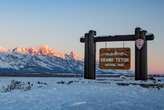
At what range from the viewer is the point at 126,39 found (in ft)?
108

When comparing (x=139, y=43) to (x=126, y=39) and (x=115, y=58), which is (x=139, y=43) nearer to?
(x=126, y=39)

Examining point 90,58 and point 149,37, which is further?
point 90,58

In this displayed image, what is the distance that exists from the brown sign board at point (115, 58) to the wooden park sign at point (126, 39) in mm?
111

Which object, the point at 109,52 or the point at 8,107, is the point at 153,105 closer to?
the point at 8,107

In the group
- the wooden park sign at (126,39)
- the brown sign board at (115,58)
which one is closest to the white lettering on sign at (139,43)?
the wooden park sign at (126,39)

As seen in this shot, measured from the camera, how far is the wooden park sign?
3203 cm

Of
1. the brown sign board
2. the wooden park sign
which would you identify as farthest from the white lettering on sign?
the brown sign board

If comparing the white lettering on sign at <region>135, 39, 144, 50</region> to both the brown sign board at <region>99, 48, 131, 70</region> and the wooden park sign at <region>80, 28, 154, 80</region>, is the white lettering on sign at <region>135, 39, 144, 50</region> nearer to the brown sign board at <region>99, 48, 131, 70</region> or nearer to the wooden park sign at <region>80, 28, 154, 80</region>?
the wooden park sign at <region>80, 28, 154, 80</region>

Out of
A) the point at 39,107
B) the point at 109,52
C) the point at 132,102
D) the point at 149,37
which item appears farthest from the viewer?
the point at 109,52

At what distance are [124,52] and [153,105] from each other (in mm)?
→ 18629

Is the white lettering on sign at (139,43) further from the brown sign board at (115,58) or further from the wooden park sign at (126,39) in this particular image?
the brown sign board at (115,58)

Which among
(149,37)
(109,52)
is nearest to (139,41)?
(149,37)

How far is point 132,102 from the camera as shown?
15.7m

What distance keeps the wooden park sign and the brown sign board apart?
0.11m
